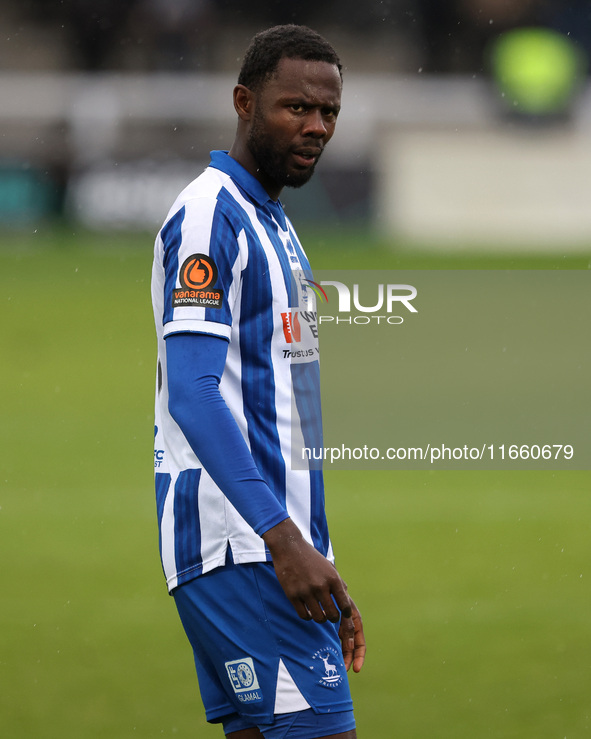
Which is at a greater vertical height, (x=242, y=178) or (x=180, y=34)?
(x=180, y=34)

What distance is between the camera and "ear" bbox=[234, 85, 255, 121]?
2590 millimetres

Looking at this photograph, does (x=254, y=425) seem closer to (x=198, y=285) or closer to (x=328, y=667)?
(x=198, y=285)

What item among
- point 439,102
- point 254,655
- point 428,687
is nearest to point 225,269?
point 254,655

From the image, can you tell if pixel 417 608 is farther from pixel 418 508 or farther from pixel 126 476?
pixel 126 476

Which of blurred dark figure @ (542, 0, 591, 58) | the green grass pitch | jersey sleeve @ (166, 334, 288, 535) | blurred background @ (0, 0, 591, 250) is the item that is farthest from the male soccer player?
blurred dark figure @ (542, 0, 591, 58)

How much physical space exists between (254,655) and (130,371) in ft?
32.0

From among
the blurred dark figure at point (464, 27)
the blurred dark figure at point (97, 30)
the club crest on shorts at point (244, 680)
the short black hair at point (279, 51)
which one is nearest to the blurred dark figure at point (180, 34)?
the blurred dark figure at point (97, 30)

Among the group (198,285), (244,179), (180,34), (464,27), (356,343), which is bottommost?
(198,285)

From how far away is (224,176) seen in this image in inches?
100

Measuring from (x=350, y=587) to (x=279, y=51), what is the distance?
396 centimetres

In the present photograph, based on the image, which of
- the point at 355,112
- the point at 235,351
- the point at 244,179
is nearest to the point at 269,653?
the point at 235,351

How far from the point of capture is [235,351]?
7.89 ft

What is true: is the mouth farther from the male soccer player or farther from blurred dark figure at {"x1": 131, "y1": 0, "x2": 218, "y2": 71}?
blurred dark figure at {"x1": 131, "y1": 0, "x2": 218, "y2": 71}

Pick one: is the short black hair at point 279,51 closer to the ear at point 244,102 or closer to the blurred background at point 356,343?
the ear at point 244,102
